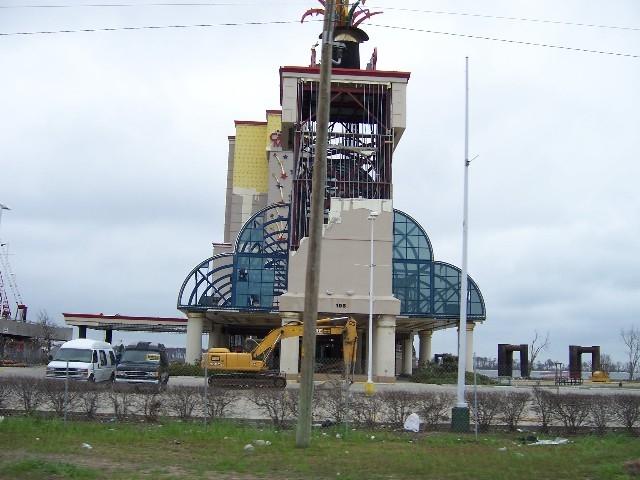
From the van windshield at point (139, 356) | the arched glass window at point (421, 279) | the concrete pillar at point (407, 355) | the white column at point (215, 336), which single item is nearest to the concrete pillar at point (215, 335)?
the white column at point (215, 336)

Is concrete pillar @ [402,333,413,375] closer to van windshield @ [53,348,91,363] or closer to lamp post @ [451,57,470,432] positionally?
van windshield @ [53,348,91,363]

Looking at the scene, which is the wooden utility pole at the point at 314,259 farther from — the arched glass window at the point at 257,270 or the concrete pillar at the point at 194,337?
the concrete pillar at the point at 194,337

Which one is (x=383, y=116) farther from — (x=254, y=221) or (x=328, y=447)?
(x=328, y=447)

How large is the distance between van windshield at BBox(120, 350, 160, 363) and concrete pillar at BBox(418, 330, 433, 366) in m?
41.0

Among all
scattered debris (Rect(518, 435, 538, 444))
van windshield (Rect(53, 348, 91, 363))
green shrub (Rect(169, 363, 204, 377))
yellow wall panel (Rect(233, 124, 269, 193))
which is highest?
yellow wall panel (Rect(233, 124, 269, 193))

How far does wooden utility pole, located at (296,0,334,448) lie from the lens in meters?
14.3

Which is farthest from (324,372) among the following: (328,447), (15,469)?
(15,469)

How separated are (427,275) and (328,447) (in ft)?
148

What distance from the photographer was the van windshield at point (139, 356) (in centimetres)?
3203

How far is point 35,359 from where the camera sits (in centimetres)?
7094

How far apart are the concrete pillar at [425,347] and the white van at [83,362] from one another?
40.0 metres

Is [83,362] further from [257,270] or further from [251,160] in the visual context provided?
[251,160]

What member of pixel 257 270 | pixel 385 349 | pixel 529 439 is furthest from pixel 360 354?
pixel 529 439

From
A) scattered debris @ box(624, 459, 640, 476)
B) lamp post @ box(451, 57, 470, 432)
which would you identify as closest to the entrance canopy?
lamp post @ box(451, 57, 470, 432)
